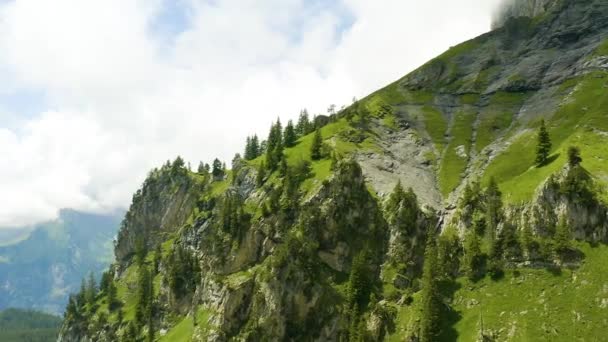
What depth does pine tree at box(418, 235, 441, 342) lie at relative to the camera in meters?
118

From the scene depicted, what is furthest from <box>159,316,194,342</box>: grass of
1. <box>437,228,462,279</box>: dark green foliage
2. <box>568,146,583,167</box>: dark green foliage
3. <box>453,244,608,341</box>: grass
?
<box>568,146,583,167</box>: dark green foliage

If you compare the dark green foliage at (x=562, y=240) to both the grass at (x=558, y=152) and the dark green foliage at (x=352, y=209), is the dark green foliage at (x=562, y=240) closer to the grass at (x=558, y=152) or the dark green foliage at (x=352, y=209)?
the grass at (x=558, y=152)

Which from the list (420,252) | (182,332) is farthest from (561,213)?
(182,332)

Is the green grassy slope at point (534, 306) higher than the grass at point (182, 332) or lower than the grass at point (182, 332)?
lower

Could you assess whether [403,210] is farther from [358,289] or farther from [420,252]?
[358,289]

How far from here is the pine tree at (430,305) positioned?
118312 mm

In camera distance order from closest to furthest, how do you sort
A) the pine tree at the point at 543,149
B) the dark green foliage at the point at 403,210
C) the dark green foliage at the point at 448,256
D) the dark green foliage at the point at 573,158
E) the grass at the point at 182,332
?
the dark green foliage at the point at 448,256, the dark green foliage at the point at 573,158, the dark green foliage at the point at 403,210, the pine tree at the point at 543,149, the grass at the point at 182,332

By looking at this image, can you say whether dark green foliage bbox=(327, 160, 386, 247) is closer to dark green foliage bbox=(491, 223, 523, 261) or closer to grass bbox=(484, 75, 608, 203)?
dark green foliage bbox=(491, 223, 523, 261)

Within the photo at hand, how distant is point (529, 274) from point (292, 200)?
3226 inches

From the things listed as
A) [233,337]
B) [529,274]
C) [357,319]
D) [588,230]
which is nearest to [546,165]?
[588,230]

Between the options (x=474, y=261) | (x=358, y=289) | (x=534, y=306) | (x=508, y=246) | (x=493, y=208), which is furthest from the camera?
(x=358, y=289)

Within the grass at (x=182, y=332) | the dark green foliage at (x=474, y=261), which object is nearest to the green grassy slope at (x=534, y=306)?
the dark green foliage at (x=474, y=261)

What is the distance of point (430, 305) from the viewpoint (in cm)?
12075

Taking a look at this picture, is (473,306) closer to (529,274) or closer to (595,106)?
(529,274)
